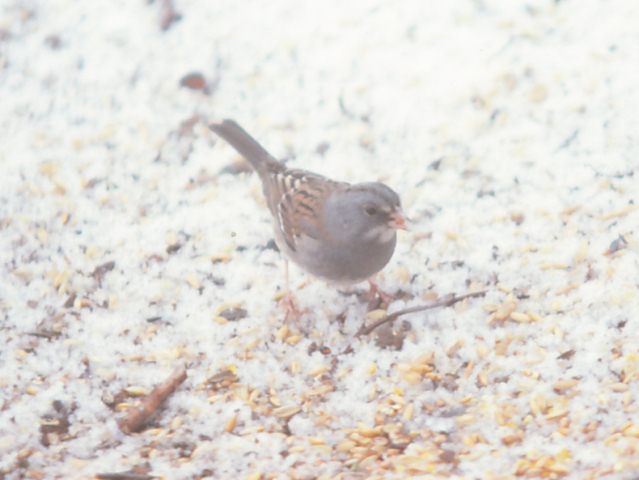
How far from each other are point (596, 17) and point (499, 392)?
2.60 metres

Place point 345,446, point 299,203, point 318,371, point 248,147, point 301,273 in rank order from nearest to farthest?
point 345,446 < point 318,371 < point 299,203 < point 301,273 < point 248,147

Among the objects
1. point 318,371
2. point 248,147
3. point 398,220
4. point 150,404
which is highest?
point 248,147

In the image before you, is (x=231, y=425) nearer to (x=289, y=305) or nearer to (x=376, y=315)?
(x=289, y=305)

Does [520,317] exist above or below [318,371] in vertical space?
above

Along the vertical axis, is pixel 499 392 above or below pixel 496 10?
below

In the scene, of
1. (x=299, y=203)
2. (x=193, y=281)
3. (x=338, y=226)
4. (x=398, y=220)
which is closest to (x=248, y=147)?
(x=299, y=203)

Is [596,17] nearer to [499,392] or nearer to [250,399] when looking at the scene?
[499,392]

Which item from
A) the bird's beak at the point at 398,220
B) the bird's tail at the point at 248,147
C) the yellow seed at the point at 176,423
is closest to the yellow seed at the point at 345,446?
the yellow seed at the point at 176,423

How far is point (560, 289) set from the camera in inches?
168

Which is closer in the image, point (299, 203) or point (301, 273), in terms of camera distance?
point (299, 203)

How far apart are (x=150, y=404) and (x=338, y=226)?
100 cm

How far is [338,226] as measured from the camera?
13.8 feet

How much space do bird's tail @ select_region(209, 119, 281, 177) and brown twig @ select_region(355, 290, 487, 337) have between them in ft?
3.02

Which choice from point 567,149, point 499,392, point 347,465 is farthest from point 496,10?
point 347,465
